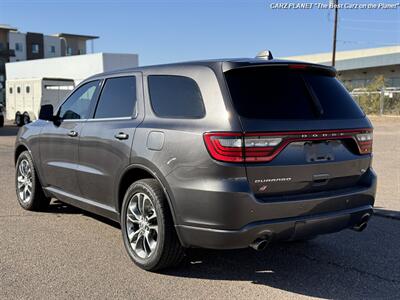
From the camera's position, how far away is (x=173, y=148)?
4.15 metres

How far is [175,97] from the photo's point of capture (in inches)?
176

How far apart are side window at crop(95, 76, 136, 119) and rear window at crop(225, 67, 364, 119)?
1.27 meters

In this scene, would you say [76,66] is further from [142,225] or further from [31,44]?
[31,44]

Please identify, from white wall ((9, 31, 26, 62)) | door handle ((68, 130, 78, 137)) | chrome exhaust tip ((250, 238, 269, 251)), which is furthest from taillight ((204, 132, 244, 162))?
white wall ((9, 31, 26, 62))

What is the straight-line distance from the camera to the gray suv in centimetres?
387

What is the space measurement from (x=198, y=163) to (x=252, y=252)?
5.33ft

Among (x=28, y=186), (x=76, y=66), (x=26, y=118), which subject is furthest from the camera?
(x=76, y=66)

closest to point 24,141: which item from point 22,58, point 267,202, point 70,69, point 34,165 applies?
point 34,165

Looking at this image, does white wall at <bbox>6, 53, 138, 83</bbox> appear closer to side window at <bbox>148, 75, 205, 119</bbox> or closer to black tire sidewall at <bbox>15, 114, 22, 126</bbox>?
black tire sidewall at <bbox>15, 114, 22, 126</bbox>

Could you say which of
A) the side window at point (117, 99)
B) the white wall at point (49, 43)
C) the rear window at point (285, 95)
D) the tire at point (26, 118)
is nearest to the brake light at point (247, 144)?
the rear window at point (285, 95)

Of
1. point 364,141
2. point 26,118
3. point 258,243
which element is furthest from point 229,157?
point 26,118

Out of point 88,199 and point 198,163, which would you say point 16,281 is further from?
point 198,163

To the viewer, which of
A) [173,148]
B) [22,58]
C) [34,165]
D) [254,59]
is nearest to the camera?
[173,148]

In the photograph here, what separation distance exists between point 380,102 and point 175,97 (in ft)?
111
